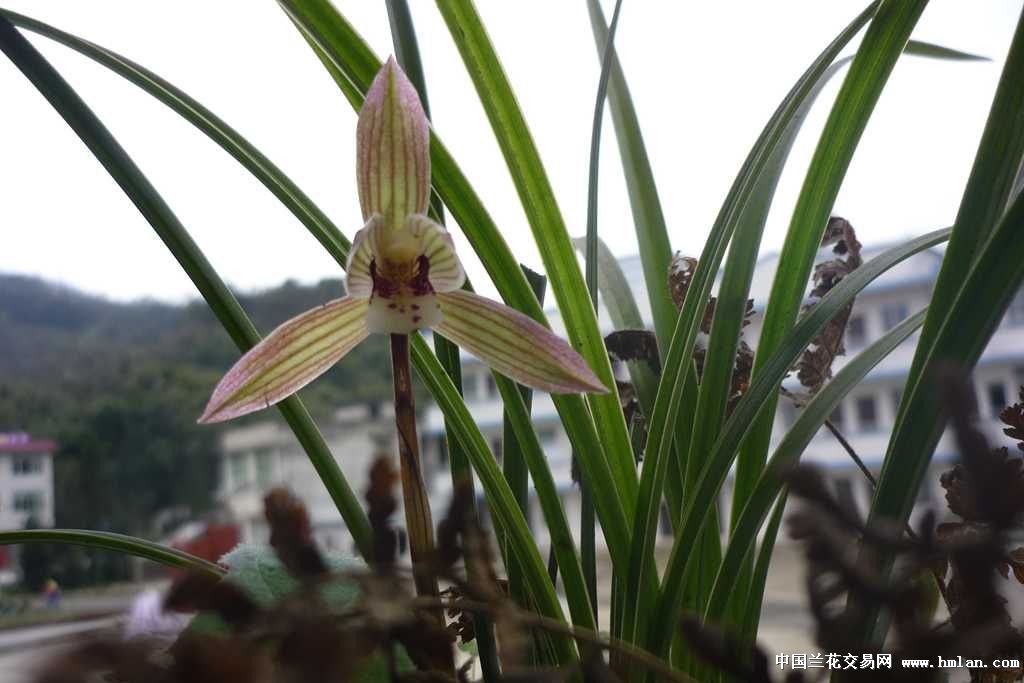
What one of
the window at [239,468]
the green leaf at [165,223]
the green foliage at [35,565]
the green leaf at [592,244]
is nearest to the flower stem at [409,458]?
the green leaf at [165,223]

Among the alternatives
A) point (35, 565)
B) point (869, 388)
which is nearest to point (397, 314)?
point (869, 388)

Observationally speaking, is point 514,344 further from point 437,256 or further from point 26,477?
point 26,477

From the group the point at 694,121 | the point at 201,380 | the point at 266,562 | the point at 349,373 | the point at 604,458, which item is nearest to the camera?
the point at 266,562

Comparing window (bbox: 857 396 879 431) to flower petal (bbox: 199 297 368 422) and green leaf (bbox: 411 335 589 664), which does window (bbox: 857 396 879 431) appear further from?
flower petal (bbox: 199 297 368 422)

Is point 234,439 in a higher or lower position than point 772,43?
lower

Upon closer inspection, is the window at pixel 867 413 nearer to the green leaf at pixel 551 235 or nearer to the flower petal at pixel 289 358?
the green leaf at pixel 551 235

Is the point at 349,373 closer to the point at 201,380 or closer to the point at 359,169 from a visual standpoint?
the point at 201,380

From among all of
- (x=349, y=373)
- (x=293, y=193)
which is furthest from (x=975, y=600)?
(x=349, y=373)
